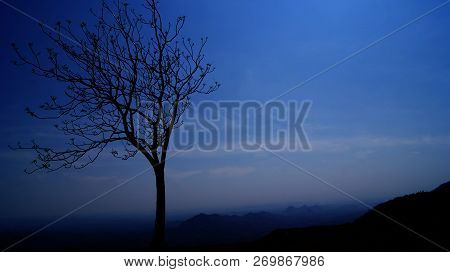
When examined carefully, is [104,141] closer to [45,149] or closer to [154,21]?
[45,149]

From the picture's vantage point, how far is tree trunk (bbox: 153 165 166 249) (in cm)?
835

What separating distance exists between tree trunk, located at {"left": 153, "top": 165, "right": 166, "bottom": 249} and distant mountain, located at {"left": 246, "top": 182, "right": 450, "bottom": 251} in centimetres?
171

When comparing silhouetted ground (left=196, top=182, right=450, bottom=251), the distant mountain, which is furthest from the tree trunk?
the distant mountain

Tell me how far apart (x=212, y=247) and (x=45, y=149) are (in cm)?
440

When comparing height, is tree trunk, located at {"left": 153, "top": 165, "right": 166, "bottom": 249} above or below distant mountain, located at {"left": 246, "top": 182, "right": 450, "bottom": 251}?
above

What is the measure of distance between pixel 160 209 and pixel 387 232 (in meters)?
5.39

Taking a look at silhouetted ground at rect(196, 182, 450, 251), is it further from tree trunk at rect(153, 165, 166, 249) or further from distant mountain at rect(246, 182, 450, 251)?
tree trunk at rect(153, 165, 166, 249)

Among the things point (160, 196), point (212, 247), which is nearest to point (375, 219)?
point (212, 247)

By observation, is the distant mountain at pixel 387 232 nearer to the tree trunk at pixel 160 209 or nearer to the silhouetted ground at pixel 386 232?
the silhouetted ground at pixel 386 232

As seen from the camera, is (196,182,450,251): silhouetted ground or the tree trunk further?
the tree trunk

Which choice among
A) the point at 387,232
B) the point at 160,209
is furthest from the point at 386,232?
the point at 160,209

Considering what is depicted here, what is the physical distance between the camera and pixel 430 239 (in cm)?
809

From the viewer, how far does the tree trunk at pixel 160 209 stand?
8.35 m

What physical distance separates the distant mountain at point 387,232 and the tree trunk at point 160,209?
1.71 m
